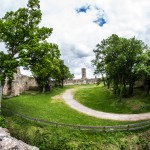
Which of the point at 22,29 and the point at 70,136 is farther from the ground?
the point at 22,29

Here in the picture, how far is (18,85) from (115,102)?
18.6 meters

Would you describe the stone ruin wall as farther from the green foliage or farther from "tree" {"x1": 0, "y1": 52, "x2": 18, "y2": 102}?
the green foliage

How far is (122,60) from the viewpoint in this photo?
145ft

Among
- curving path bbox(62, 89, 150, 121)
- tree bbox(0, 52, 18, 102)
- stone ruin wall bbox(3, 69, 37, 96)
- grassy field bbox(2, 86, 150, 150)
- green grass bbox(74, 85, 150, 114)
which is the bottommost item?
grassy field bbox(2, 86, 150, 150)

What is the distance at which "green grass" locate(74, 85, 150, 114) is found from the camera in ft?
136

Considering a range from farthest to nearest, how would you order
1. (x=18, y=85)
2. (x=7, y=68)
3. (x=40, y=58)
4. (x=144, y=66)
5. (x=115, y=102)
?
(x=18, y=85) < (x=115, y=102) < (x=144, y=66) < (x=40, y=58) < (x=7, y=68)

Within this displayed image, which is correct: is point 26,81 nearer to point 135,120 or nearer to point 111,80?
point 111,80

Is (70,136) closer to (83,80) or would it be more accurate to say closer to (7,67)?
(7,67)

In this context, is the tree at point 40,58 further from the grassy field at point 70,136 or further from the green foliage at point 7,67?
the grassy field at point 70,136

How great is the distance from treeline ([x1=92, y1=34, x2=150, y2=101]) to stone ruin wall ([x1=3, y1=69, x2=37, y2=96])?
14952 millimetres

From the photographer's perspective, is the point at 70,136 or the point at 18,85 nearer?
the point at 70,136

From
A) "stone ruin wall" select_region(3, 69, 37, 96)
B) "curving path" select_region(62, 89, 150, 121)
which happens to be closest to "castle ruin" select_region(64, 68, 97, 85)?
"stone ruin wall" select_region(3, 69, 37, 96)

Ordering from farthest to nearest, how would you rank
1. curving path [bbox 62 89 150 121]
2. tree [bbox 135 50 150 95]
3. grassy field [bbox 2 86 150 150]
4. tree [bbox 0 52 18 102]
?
tree [bbox 135 50 150 95], curving path [bbox 62 89 150 121], tree [bbox 0 52 18 102], grassy field [bbox 2 86 150 150]

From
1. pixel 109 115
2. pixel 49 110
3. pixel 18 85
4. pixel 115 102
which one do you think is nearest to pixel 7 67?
pixel 49 110
